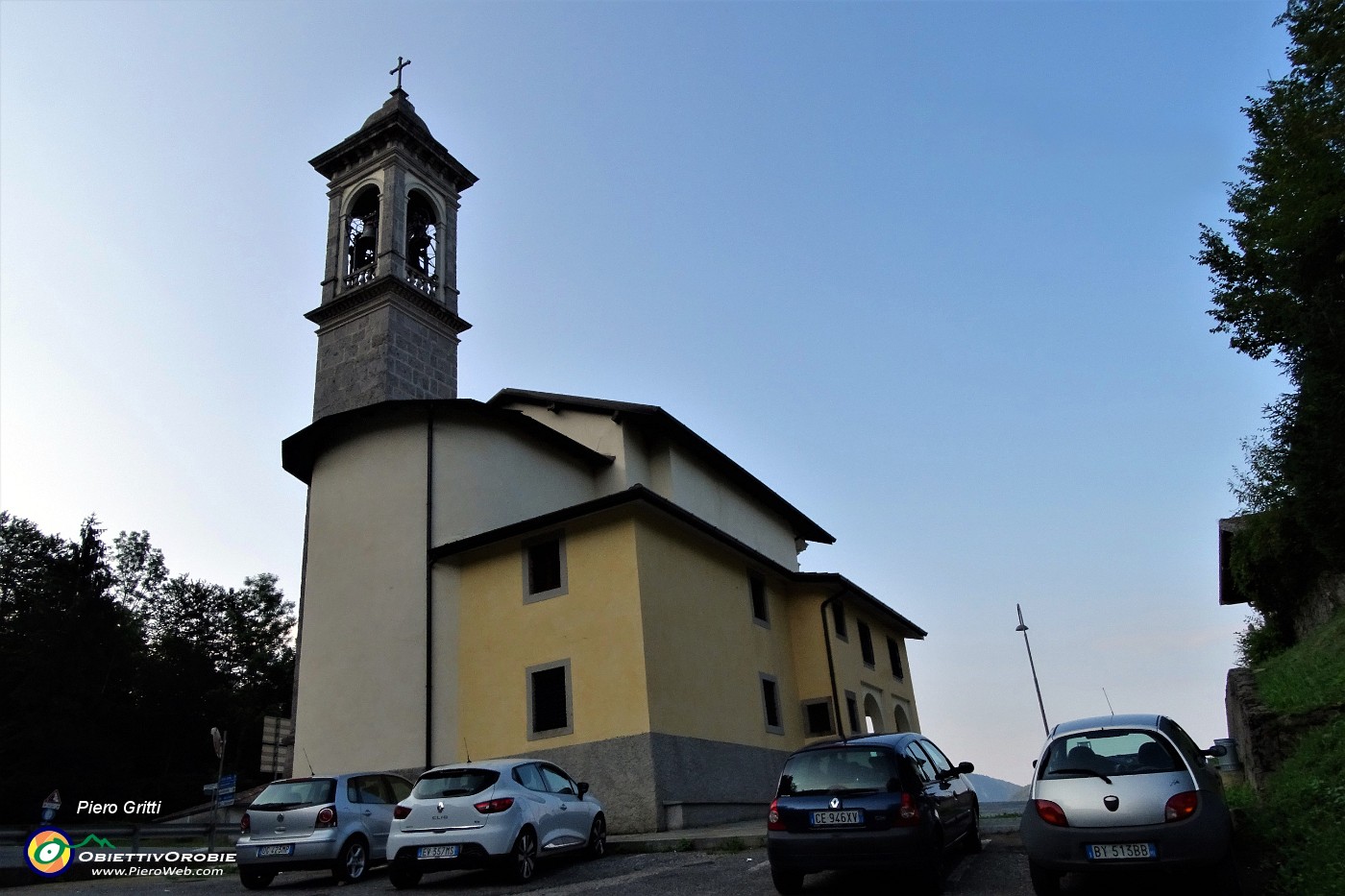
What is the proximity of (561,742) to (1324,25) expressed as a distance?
705 inches

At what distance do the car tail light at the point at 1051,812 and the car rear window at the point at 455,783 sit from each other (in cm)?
602

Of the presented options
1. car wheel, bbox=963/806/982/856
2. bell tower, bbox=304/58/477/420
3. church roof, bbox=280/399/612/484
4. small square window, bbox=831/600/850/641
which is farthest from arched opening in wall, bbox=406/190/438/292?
car wheel, bbox=963/806/982/856

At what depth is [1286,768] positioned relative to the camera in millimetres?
9320

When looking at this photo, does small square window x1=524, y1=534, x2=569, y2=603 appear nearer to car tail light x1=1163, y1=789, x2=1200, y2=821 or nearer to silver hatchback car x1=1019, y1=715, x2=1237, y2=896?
silver hatchback car x1=1019, y1=715, x2=1237, y2=896

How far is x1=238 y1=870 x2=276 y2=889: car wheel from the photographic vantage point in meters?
11.5

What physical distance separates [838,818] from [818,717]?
51.8ft

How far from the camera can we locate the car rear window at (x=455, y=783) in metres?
10.5

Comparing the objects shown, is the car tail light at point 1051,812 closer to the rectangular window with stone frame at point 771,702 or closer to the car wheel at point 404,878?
the car wheel at point 404,878

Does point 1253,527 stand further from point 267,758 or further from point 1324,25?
point 267,758

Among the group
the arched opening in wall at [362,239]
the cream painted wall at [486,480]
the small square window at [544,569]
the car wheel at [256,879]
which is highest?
the arched opening in wall at [362,239]

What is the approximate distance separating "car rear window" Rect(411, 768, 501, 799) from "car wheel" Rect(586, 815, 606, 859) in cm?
225

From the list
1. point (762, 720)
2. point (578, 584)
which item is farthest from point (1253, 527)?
point (578, 584)

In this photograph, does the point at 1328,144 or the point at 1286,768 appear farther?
the point at 1328,144

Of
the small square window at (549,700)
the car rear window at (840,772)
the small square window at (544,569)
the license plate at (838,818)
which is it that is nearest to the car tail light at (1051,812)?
the car rear window at (840,772)
